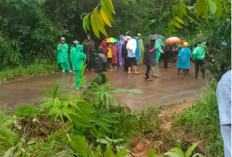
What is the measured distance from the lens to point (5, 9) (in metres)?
13.4

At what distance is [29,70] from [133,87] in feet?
17.7

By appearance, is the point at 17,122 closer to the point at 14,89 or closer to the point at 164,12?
the point at 14,89

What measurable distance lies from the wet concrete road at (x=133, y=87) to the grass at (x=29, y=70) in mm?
433

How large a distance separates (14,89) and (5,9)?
4.87 metres

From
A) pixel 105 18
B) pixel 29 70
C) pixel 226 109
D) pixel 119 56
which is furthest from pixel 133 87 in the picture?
pixel 226 109

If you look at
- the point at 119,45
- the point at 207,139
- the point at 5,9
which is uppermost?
the point at 5,9

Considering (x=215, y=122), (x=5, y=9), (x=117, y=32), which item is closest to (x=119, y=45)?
(x=117, y=32)

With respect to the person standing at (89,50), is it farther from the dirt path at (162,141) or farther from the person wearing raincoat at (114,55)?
the dirt path at (162,141)

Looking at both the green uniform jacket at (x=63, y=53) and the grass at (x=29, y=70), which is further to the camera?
the green uniform jacket at (x=63, y=53)

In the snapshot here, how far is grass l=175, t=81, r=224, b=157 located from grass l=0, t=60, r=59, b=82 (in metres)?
8.55

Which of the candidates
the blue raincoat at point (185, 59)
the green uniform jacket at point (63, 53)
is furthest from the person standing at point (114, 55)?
the blue raincoat at point (185, 59)

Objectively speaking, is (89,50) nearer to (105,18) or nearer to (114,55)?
(114,55)

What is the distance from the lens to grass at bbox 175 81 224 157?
4.34m

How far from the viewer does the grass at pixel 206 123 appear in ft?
14.2
